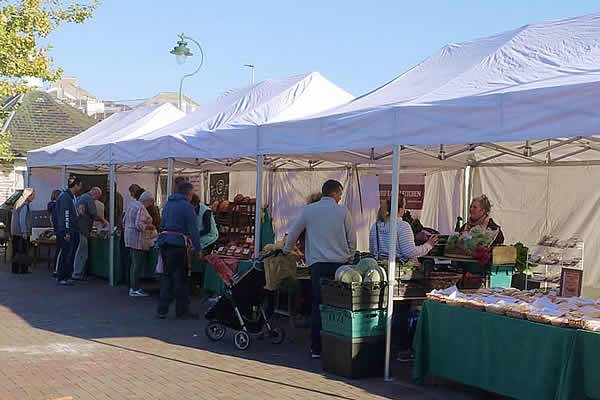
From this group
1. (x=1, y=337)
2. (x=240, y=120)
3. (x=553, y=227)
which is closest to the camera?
(x=1, y=337)

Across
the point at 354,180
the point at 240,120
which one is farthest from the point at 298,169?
the point at 240,120

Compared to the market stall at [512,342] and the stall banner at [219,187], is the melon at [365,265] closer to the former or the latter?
the market stall at [512,342]

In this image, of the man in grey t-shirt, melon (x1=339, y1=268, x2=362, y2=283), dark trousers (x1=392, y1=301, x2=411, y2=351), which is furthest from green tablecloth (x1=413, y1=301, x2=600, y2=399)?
the man in grey t-shirt

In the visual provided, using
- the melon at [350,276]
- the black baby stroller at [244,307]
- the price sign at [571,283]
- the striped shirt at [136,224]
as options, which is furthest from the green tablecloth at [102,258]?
the price sign at [571,283]

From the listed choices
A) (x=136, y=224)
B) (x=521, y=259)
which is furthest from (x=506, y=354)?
(x=136, y=224)

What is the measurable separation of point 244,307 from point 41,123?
22058mm

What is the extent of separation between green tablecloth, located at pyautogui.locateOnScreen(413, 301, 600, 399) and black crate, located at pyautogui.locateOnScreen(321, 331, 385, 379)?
1.51 ft

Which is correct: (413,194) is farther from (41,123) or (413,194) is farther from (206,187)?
(41,123)

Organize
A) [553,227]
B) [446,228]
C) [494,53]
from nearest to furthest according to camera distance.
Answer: [494,53], [553,227], [446,228]

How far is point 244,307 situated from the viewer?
8.46 metres

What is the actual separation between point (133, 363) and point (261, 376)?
1.43 metres

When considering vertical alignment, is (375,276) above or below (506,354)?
above

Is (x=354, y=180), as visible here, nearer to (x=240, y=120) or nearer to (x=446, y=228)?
(x=446, y=228)

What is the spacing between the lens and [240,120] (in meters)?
10.4
